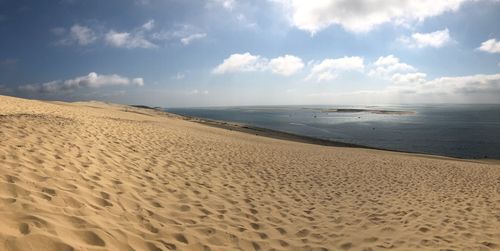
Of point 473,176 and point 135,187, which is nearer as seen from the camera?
point 135,187

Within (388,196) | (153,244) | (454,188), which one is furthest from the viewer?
(454,188)

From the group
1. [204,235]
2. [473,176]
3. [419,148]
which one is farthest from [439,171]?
[419,148]

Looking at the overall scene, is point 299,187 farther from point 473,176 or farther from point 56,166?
point 473,176

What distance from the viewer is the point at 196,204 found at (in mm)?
7070

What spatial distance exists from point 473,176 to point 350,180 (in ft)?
27.2

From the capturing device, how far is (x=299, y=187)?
1035 cm

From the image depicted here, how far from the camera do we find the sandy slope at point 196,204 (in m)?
4.64

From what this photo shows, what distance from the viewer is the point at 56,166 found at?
6.85 m

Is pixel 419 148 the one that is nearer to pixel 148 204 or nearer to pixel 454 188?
pixel 454 188

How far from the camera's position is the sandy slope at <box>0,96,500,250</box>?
464 cm

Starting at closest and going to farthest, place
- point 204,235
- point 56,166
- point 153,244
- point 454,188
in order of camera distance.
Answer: point 153,244 → point 204,235 → point 56,166 → point 454,188

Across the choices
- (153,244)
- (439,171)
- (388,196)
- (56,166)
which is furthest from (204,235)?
(439,171)

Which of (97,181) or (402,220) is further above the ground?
(97,181)

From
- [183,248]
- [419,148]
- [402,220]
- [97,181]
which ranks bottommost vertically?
[419,148]
